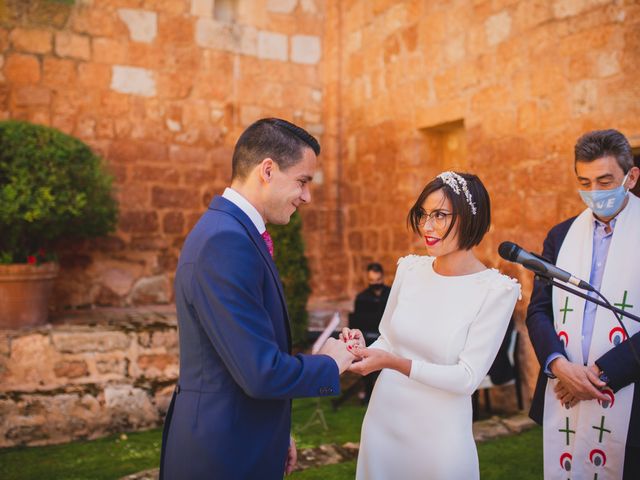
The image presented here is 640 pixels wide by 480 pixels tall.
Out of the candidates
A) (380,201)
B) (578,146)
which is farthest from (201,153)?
(578,146)

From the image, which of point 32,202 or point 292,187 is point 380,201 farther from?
point 292,187

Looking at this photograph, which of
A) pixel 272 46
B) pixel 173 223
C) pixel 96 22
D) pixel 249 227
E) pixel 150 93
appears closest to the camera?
pixel 249 227

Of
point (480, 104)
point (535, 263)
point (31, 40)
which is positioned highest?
point (31, 40)

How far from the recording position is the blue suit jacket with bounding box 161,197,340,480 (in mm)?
1637

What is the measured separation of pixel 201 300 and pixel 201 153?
242 inches

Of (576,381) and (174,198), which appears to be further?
(174,198)

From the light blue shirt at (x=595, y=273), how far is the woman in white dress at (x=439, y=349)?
2.30 ft

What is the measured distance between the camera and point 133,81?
7.14 metres

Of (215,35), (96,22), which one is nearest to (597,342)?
(215,35)

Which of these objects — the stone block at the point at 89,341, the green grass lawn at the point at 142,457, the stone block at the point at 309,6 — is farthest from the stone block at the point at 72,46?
the green grass lawn at the point at 142,457

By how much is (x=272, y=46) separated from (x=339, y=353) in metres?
6.70

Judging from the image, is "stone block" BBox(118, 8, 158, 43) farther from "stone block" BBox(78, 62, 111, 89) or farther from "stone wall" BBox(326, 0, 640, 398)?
"stone wall" BBox(326, 0, 640, 398)

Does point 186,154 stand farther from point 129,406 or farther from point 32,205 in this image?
point 129,406

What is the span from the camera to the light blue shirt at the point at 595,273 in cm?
274
